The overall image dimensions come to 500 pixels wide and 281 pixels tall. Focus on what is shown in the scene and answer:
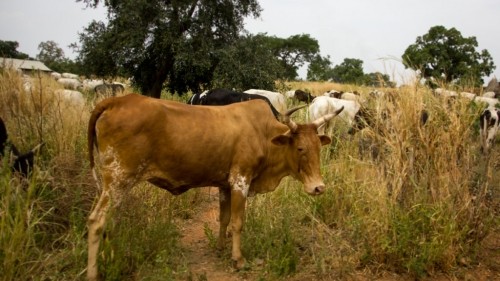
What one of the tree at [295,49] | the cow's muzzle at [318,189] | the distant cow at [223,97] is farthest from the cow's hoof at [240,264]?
the tree at [295,49]

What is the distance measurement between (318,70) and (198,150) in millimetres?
47569

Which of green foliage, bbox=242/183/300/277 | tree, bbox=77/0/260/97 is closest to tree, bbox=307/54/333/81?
tree, bbox=77/0/260/97

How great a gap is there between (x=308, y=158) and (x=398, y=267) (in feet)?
4.47

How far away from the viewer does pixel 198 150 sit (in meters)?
4.11

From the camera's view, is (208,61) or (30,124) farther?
(208,61)

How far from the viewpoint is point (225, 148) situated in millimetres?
4281

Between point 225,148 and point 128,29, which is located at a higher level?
point 128,29

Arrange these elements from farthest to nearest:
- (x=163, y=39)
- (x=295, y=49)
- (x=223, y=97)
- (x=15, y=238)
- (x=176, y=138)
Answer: (x=295, y=49) → (x=163, y=39) → (x=223, y=97) → (x=176, y=138) → (x=15, y=238)

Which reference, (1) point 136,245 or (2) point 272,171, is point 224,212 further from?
(1) point 136,245

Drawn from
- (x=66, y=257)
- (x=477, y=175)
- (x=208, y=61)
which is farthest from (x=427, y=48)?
(x=66, y=257)

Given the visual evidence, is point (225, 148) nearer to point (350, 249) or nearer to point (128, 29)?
point (350, 249)

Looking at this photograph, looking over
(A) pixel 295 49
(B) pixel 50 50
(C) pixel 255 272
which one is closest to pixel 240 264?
(C) pixel 255 272

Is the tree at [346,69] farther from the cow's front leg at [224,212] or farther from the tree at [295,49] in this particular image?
the cow's front leg at [224,212]

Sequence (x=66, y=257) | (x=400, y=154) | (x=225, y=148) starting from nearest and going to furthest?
(x=66, y=257) → (x=225, y=148) → (x=400, y=154)
